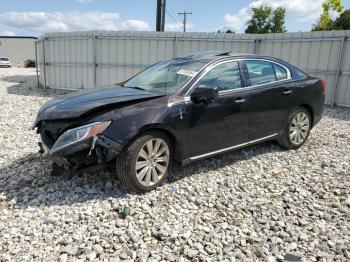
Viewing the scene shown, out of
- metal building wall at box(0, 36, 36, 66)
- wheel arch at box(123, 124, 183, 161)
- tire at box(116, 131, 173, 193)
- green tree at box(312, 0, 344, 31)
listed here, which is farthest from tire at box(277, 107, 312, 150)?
metal building wall at box(0, 36, 36, 66)

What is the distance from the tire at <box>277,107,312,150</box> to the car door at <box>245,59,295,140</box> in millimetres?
161

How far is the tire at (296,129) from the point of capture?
17.5 ft

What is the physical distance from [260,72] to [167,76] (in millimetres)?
1472

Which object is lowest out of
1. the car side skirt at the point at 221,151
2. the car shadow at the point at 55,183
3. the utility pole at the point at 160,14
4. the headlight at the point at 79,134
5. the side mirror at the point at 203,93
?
the car shadow at the point at 55,183

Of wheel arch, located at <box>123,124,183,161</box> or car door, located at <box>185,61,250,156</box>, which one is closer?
wheel arch, located at <box>123,124,183,161</box>

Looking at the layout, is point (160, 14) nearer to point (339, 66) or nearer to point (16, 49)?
point (339, 66)

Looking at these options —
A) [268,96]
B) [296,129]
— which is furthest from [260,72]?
[296,129]

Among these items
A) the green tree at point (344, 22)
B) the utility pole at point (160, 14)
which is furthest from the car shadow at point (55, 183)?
the green tree at point (344, 22)

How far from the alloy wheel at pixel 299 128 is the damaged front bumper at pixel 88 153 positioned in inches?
128

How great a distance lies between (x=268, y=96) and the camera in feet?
16.0

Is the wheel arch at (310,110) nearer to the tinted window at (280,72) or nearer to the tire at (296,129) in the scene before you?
the tire at (296,129)

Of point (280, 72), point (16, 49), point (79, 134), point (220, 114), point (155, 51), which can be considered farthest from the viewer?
point (16, 49)

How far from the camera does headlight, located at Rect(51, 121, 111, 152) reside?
11.3ft

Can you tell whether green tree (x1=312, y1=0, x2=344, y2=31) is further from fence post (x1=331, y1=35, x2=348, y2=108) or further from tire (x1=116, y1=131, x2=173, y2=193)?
tire (x1=116, y1=131, x2=173, y2=193)
